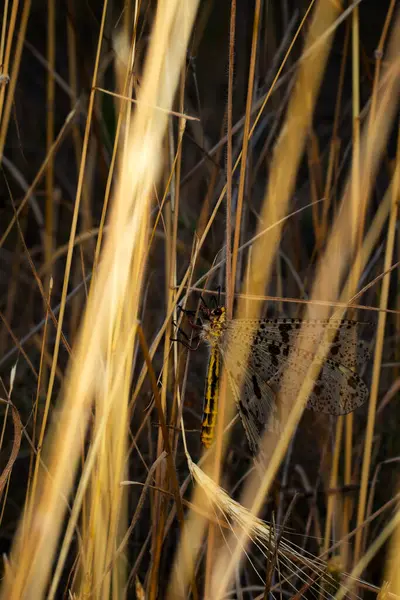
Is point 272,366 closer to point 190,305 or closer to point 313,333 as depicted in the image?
point 313,333

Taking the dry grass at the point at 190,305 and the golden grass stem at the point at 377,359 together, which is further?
the golden grass stem at the point at 377,359

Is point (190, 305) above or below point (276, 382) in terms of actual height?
above

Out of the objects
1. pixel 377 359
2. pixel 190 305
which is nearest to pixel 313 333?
pixel 377 359

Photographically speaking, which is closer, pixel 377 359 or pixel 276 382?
pixel 377 359

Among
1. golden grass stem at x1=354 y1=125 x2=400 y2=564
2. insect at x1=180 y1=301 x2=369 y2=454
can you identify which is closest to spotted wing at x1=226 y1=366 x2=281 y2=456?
insect at x1=180 y1=301 x2=369 y2=454

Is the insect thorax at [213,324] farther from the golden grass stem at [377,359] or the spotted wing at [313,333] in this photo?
the golden grass stem at [377,359]

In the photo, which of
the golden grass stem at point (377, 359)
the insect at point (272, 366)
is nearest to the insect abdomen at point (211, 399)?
the insect at point (272, 366)

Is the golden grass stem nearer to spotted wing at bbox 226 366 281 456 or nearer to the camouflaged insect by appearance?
the camouflaged insect
